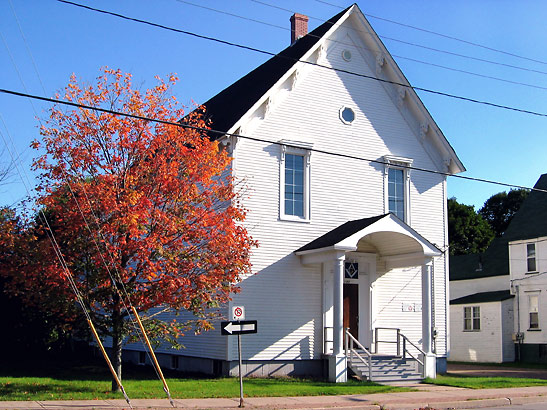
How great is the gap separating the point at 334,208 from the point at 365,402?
7889 mm

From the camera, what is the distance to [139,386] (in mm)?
17156

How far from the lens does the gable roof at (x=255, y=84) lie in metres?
21.8

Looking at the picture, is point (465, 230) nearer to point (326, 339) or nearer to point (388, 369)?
point (388, 369)

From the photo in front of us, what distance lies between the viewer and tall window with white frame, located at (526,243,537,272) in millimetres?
35656

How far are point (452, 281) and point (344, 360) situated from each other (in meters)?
23.8

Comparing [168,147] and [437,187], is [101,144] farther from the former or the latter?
[437,187]

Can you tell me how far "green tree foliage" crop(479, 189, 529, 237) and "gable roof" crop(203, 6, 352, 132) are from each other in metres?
45.9

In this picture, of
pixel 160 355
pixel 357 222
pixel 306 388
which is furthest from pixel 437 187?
pixel 160 355

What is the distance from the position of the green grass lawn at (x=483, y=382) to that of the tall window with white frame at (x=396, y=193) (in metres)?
5.65

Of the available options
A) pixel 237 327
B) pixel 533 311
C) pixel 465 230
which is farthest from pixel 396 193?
pixel 465 230

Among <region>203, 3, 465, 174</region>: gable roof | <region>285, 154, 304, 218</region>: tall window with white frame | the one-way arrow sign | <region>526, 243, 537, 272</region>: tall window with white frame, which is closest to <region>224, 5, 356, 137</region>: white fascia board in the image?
<region>203, 3, 465, 174</region>: gable roof

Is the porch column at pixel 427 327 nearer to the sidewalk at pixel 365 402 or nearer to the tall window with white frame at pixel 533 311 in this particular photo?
the sidewalk at pixel 365 402

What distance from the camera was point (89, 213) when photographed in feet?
50.9

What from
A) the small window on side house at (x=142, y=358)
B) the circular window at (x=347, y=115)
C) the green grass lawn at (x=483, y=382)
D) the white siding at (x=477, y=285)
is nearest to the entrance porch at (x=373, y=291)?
the green grass lawn at (x=483, y=382)
